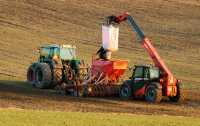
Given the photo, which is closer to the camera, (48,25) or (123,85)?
(123,85)

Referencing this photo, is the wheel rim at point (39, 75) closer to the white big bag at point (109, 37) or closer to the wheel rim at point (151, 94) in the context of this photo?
the white big bag at point (109, 37)

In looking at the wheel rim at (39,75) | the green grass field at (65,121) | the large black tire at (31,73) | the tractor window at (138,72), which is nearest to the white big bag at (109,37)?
the tractor window at (138,72)

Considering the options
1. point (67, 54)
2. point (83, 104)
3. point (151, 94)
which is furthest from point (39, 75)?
point (151, 94)

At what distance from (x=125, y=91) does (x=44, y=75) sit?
4.07m

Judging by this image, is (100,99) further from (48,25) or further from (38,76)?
(48,25)

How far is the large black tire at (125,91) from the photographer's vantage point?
26969 mm

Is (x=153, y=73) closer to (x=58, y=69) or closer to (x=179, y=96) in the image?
(x=179, y=96)

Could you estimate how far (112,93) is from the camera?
2755 cm

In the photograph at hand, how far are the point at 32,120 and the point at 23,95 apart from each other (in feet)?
32.7

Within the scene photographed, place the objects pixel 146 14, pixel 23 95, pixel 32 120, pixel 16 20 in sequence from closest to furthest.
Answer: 1. pixel 32 120
2. pixel 23 95
3. pixel 16 20
4. pixel 146 14

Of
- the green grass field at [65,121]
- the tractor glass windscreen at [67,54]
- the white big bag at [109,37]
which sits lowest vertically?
the green grass field at [65,121]

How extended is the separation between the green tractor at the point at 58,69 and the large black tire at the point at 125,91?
228cm

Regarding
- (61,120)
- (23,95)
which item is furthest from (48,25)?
(61,120)

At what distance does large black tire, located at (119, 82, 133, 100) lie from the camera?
27.0 meters
